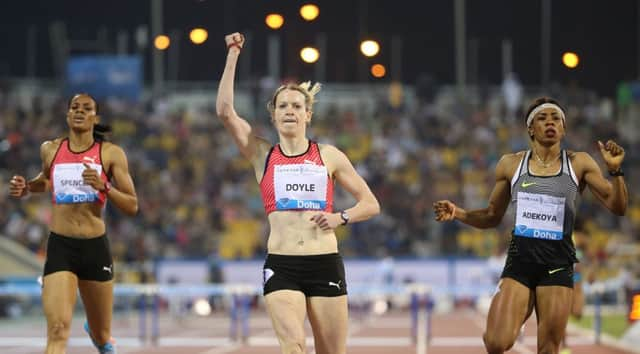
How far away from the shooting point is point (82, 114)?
396 inches

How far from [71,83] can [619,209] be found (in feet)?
81.1

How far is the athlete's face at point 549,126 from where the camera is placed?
8914 mm

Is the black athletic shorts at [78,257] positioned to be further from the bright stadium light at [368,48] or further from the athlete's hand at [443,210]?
the bright stadium light at [368,48]

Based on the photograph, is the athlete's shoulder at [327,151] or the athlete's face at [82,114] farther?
the athlete's face at [82,114]

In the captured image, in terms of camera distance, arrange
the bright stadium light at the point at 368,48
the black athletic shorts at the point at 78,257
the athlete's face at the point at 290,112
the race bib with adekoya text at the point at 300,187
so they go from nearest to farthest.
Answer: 1. the race bib with adekoya text at the point at 300,187
2. the athlete's face at the point at 290,112
3. the black athletic shorts at the point at 78,257
4. the bright stadium light at the point at 368,48

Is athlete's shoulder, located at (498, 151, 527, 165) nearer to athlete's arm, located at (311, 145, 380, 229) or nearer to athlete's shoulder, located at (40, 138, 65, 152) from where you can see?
athlete's arm, located at (311, 145, 380, 229)

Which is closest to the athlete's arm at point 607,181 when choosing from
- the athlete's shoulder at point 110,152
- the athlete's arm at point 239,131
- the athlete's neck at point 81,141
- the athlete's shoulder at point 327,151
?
the athlete's shoulder at point 327,151

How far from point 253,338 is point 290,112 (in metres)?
11.3

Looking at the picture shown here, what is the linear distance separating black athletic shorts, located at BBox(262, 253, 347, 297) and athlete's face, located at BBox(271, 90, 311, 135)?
870mm

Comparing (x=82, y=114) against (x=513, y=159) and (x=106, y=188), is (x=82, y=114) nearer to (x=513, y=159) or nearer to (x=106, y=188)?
(x=106, y=188)

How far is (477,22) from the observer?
30125mm

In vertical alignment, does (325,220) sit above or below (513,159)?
below

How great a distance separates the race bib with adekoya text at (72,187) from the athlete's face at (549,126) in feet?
11.3

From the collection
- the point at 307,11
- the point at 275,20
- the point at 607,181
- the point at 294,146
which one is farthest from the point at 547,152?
→ the point at 307,11
